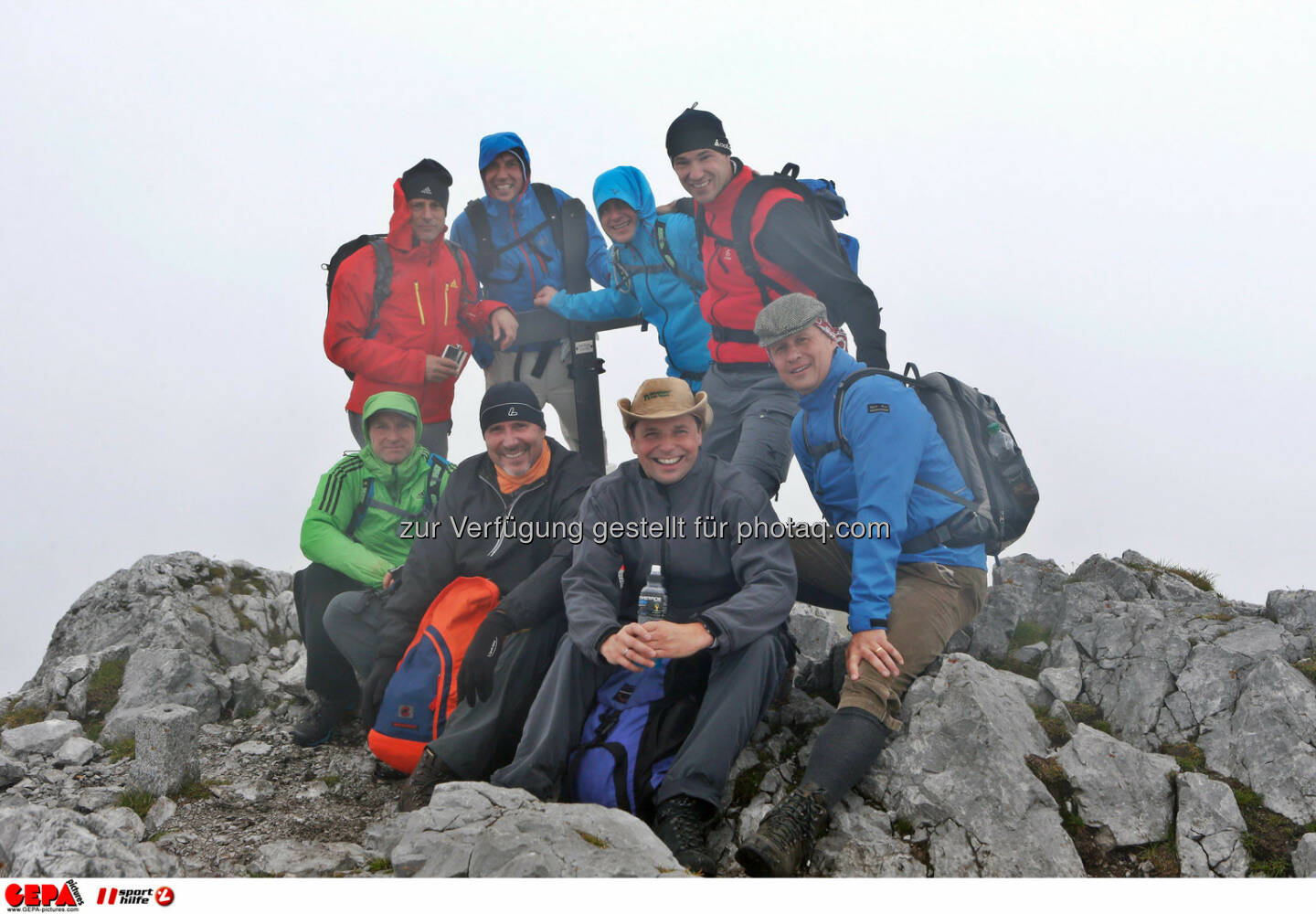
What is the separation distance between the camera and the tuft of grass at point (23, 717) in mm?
8555

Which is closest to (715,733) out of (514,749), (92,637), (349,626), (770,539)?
(770,539)

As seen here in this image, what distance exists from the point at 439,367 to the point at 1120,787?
23.5ft

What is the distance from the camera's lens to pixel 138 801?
6555mm

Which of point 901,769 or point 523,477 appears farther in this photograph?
point 523,477

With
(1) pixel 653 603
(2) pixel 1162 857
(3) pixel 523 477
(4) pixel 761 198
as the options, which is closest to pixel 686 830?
(1) pixel 653 603

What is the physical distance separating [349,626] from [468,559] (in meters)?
1.52

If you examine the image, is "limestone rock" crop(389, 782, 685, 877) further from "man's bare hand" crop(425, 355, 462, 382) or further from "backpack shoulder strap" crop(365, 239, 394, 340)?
"backpack shoulder strap" crop(365, 239, 394, 340)

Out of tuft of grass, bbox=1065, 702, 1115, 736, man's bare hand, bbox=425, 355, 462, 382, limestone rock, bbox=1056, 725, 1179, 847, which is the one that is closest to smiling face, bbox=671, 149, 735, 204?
man's bare hand, bbox=425, 355, 462, 382

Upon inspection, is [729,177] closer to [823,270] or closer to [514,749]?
[823,270]

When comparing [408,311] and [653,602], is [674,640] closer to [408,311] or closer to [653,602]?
[653,602]

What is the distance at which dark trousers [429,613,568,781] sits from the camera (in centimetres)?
596

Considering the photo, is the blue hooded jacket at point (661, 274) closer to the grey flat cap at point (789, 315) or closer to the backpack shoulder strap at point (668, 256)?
the backpack shoulder strap at point (668, 256)

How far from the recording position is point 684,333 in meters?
8.55

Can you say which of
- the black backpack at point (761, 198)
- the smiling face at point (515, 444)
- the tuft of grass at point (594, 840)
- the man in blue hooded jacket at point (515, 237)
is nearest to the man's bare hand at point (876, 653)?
the tuft of grass at point (594, 840)
